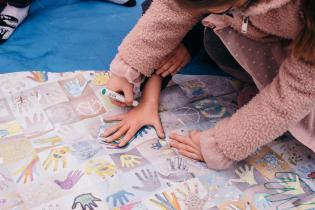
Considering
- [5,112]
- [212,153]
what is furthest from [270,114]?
[5,112]

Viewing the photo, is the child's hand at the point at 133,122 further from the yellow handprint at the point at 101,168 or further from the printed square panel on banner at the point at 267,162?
the printed square panel on banner at the point at 267,162

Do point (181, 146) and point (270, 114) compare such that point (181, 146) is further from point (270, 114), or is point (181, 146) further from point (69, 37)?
point (69, 37)

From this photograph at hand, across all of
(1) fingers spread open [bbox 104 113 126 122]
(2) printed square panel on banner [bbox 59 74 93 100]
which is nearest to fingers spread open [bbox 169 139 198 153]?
(1) fingers spread open [bbox 104 113 126 122]

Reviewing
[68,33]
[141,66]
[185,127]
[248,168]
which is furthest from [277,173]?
[68,33]

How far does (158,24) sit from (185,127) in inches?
7.7

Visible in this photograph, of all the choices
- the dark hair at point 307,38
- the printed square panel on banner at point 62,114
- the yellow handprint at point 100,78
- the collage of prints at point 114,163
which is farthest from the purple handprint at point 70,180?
the dark hair at point 307,38

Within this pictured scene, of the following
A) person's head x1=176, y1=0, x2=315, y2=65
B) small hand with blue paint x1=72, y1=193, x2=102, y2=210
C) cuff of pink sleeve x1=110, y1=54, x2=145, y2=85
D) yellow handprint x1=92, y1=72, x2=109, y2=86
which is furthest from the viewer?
yellow handprint x1=92, y1=72, x2=109, y2=86

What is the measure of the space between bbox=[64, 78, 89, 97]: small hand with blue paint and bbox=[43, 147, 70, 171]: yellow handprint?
144 millimetres

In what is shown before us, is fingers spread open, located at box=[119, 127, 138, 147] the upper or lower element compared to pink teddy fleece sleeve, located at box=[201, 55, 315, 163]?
lower

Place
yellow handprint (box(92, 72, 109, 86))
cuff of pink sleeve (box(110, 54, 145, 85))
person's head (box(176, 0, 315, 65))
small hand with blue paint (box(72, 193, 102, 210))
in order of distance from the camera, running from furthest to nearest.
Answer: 1. yellow handprint (box(92, 72, 109, 86))
2. cuff of pink sleeve (box(110, 54, 145, 85))
3. small hand with blue paint (box(72, 193, 102, 210))
4. person's head (box(176, 0, 315, 65))

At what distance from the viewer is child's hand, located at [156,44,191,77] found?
789mm

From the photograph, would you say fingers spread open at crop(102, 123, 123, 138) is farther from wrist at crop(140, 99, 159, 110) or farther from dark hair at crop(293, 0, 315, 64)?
dark hair at crop(293, 0, 315, 64)

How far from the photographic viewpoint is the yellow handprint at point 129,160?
70 centimetres

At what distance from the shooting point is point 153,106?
78 cm
